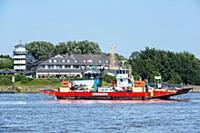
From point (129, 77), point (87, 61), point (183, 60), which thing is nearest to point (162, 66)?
point (183, 60)

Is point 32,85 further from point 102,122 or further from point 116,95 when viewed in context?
point 102,122

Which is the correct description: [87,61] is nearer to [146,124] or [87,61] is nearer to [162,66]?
[162,66]

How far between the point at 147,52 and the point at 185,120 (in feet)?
424

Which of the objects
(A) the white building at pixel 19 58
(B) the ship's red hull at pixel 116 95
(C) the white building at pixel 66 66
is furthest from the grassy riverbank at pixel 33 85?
(B) the ship's red hull at pixel 116 95

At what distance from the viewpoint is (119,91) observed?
9650 centimetres

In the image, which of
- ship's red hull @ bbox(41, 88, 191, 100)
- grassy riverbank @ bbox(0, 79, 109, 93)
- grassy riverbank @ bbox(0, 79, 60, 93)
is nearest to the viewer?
ship's red hull @ bbox(41, 88, 191, 100)

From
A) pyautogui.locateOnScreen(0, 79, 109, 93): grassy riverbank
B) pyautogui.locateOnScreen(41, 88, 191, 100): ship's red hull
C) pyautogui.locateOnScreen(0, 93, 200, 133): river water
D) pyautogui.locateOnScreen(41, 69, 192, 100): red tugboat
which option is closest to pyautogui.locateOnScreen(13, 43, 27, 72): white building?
pyautogui.locateOnScreen(0, 79, 109, 93): grassy riverbank

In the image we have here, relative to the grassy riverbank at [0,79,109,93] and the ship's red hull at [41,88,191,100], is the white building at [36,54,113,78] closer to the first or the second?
the grassy riverbank at [0,79,109,93]

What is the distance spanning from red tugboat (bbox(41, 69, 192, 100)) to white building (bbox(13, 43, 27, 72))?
85703 mm

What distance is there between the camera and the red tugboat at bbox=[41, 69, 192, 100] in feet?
312

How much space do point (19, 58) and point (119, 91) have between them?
92.9 meters

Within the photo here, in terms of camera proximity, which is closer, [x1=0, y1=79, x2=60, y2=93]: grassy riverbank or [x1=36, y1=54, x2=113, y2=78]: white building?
[x1=0, y1=79, x2=60, y2=93]: grassy riverbank

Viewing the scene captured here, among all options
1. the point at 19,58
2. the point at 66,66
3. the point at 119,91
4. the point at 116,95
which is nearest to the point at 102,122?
the point at 116,95

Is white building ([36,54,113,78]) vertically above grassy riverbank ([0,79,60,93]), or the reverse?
white building ([36,54,113,78])
